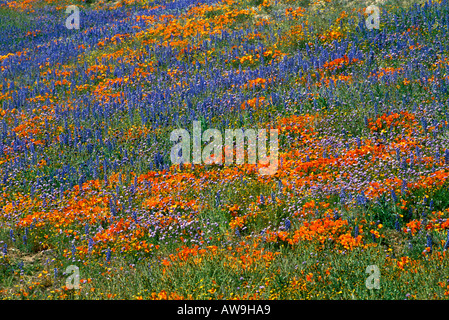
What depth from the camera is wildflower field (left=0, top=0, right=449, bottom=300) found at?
4512mm

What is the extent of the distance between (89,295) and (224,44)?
27.9 ft


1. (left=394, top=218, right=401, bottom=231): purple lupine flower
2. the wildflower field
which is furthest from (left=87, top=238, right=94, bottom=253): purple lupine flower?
(left=394, top=218, right=401, bottom=231): purple lupine flower

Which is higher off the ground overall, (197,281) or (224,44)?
(224,44)

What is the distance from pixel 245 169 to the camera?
21.5ft

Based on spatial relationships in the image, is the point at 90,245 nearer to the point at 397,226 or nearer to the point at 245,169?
the point at 245,169

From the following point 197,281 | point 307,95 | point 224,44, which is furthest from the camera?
point 224,44

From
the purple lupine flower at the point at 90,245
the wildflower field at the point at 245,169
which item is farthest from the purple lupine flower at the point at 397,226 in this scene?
the purple lupine flower at the point at 90,245

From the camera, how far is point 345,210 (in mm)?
5293

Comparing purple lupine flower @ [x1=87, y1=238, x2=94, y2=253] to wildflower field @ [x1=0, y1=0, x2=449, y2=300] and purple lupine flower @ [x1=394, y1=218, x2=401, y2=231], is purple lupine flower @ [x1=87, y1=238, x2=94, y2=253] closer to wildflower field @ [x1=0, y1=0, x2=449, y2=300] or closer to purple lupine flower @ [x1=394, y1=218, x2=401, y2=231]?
wildflower field @ [x1=0, y1=0, x2=449, y2=300]

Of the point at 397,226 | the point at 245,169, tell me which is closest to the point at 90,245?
the point at 245,169

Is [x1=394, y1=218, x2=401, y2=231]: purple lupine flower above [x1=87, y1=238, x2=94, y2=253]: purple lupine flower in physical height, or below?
above

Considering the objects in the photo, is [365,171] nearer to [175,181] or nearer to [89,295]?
[175,181]

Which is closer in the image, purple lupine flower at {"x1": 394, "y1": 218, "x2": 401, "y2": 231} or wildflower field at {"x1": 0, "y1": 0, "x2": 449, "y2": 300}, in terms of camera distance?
wildflower field at {"x1": 0, "y1": 0, "x2": 449, "y2": 300}

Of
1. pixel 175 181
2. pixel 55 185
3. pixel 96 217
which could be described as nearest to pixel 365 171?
pixel 175 181
